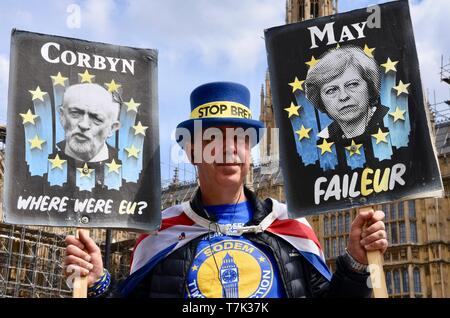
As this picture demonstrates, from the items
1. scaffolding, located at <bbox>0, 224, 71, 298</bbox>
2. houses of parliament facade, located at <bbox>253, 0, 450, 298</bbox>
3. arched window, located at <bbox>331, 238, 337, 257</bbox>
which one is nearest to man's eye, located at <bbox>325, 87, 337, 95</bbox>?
scaffolding, located at <bbox>0, 224, 71, 298</bbox>

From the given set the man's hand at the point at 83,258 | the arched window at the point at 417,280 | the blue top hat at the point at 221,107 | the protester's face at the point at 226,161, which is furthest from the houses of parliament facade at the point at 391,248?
the man's hand at the point at 83,258

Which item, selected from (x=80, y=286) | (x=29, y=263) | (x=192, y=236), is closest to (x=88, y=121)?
(x=192, y=236)

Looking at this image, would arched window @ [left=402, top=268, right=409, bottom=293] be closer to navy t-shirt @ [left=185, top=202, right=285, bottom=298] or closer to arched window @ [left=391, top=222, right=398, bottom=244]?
arched window @ [left=391, top=222, right=398, bottom=244]

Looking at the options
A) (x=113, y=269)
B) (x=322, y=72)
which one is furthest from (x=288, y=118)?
(x=113, y=269)

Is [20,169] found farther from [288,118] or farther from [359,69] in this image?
[359,69]

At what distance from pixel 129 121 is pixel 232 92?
64cm

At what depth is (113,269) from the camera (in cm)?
2897

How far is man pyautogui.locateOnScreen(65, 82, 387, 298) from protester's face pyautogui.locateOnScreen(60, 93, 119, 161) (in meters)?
0.48

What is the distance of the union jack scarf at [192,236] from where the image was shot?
3.72 meters

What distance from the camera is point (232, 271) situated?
11.8 feet

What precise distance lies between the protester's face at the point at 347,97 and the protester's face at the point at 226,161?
1.78ft

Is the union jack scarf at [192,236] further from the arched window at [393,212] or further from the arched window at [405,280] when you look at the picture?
the arched window at [393,212]

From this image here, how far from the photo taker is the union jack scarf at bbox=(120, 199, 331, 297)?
3717mm

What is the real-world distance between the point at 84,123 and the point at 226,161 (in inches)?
34.4
